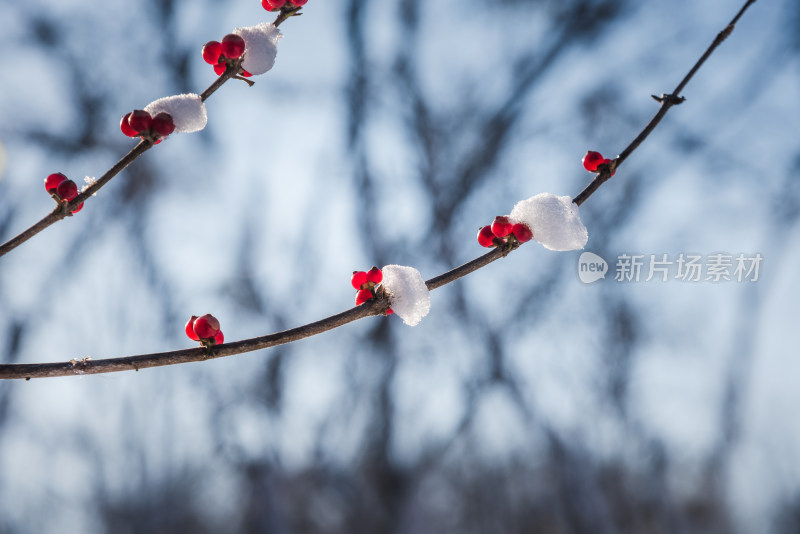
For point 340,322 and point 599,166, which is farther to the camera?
point 599,166

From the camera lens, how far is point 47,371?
78 centimetres

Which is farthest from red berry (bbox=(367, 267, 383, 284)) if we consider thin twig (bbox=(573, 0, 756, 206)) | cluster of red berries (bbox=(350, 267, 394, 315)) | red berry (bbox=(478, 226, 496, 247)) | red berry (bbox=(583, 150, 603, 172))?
red berry (bbox=(583, 150, 603, 172))

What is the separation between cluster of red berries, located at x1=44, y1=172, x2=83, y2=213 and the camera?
88cm

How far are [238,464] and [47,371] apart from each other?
5.56 m

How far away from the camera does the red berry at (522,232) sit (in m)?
0.95

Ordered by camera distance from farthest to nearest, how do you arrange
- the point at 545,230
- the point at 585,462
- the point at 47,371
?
1. the point at 585,462
2. the point at 545,230
3. the point at 47,371

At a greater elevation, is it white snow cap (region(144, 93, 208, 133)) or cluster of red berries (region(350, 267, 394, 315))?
white snow cap (region(144, 93, 208, 133))

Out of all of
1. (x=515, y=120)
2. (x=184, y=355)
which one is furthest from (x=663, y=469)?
(x=184, y=355)

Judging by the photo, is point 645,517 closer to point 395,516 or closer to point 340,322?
point 395,516

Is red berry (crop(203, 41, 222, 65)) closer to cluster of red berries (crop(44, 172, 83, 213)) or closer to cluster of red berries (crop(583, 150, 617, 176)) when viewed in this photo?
cluster of red berries (crop(44, 172, 83, 213))

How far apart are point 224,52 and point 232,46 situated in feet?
0.08

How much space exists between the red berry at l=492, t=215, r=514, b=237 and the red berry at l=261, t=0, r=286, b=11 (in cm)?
62

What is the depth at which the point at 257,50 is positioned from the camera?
3.16 feet

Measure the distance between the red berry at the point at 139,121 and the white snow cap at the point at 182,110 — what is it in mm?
52
